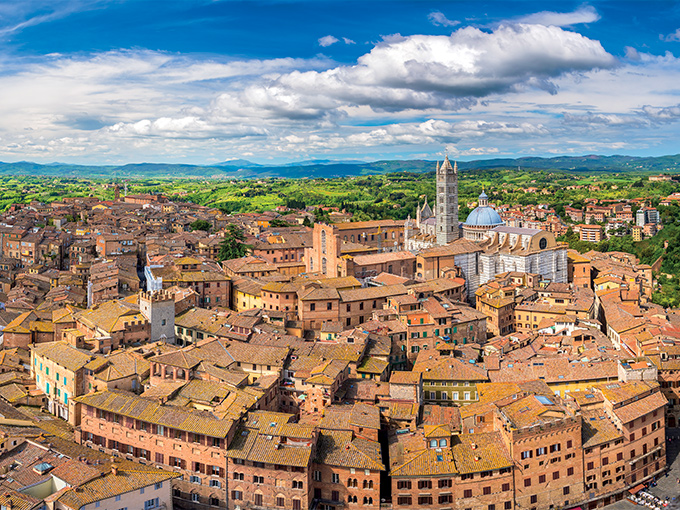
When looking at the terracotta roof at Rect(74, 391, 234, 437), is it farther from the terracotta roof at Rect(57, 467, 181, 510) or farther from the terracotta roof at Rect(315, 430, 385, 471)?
the terracotta roof at Rect(315, 430, 385, 471)

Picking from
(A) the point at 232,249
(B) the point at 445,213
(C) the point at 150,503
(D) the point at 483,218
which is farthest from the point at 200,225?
(C) the point at 150,503

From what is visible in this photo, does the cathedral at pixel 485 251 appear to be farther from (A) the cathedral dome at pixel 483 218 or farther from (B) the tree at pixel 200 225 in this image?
(B) the tree at pixel 200 225

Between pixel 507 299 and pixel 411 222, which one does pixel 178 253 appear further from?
pixel 507 299

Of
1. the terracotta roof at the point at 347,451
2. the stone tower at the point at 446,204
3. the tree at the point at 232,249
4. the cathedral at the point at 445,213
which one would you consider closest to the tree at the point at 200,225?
the tree at the point at 232,249

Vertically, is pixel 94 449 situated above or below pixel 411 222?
below

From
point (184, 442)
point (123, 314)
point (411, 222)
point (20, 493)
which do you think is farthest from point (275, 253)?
point (20, 493)
